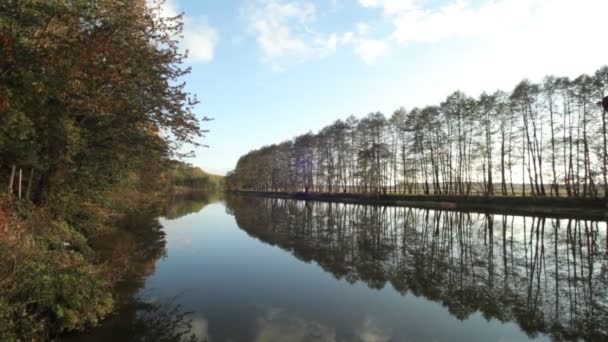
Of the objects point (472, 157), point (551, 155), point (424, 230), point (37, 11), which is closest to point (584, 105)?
point (551, 155)

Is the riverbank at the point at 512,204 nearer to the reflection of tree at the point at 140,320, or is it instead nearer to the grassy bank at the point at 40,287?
the reflection of tree at the point at 140,320

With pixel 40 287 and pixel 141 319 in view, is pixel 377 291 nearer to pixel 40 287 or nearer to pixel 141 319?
pixel 141 319

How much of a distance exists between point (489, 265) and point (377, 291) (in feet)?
18.7

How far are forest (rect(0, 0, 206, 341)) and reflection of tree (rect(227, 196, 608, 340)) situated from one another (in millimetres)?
8099

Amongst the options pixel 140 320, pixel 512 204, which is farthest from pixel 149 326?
pixel 512 204

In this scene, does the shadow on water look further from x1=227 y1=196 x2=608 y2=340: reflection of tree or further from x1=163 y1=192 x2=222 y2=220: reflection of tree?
x1=163 y1=192 x2=222 y2=220: reflection of tree

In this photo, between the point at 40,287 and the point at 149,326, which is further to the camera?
the point at 149,326

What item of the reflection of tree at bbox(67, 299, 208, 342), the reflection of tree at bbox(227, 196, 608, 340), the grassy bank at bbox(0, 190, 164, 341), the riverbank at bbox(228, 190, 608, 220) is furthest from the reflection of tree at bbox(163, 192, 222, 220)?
the riverbank at bbox(228, 190, 608, 220)

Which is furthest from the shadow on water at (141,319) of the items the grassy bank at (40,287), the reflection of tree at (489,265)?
the reflection of tree at (489,265)

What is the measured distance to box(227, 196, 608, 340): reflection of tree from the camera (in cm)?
Result: 759

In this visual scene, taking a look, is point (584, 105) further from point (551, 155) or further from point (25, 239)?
point (25, 239)

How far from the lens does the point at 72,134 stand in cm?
759

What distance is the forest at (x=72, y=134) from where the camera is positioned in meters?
5.33

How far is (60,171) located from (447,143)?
4557 centimetres
